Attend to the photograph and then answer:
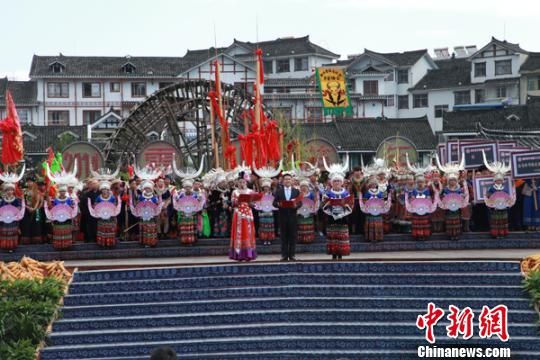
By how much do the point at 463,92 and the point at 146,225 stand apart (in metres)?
47.3

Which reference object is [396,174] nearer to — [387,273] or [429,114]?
[387,273]

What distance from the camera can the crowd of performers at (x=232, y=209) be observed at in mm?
20266

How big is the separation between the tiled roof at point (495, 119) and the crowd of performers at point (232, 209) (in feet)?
90.3

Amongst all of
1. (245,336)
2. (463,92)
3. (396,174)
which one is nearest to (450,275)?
(245,336)

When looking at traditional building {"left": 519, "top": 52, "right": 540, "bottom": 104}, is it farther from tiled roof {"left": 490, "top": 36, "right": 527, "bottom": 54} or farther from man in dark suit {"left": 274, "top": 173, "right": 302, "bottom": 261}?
man in dark suit {"left": 274, "top": 173, "right": 302, "bottom": 261}

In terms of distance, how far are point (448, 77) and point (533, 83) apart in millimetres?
5925

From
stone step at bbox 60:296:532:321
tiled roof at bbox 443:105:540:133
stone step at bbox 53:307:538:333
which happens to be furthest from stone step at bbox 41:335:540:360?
tiled roof at bbox 443:105:540:133

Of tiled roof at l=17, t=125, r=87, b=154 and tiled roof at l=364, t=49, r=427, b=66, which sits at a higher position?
tiled roof at l=364, t=49, r=427, b=66

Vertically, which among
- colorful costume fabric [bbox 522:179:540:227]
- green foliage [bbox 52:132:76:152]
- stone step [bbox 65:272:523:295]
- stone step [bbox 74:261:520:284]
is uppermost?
Result: green foliage [bbox 52:132:76:152]

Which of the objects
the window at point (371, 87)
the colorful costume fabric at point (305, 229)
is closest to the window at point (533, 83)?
the window at point (371, 87)

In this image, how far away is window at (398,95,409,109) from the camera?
225 feet

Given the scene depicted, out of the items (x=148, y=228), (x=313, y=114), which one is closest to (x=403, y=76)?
(x=313, y=114)

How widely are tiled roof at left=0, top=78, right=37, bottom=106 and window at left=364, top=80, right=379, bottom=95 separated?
19974 mm

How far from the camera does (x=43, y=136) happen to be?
2203 inches
